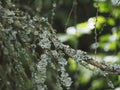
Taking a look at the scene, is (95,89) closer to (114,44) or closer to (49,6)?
(114,44)

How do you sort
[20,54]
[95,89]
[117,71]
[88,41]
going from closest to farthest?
[117,71]
[20,54]
[95,89]
[88,41]

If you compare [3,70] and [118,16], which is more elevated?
[118,16]

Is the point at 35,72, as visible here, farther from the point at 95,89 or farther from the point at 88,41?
the point at 88,41

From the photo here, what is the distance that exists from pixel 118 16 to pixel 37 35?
114 centimetres

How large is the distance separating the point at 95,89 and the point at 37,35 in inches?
42.4

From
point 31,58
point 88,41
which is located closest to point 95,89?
point 88,41

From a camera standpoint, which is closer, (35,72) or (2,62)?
(35,72)

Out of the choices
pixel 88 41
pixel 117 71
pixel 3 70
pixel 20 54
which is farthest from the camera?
pixel 88 41

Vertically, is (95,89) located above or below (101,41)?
below

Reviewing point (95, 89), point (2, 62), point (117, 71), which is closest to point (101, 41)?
point (95, 89)

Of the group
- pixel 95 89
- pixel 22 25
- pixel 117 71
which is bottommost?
pixel 95 89

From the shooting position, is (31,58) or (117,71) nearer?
(117,71)

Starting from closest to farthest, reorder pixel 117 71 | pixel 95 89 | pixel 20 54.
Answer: pixel 117 71 → pixel 20 54 → pixel 95 89

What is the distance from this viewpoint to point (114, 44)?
1.84m
